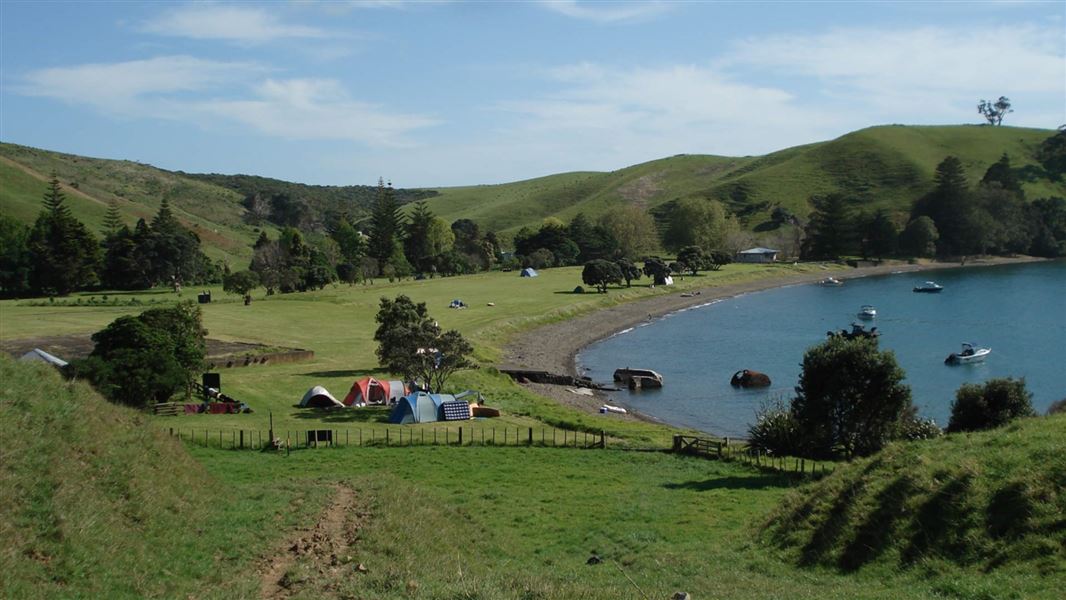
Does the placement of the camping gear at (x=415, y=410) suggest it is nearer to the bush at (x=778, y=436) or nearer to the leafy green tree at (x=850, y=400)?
the bush at (x=778, y=436)

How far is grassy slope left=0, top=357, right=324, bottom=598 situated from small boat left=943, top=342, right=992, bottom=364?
58.9 m

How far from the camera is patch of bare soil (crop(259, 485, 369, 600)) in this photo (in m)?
15.1

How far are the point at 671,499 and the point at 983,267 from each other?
158 metres

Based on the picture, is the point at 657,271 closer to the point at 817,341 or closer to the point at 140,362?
the point at 817,341

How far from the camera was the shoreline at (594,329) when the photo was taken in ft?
187

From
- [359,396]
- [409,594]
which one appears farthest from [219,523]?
[359,396]

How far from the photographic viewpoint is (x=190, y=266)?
11469 centimetres

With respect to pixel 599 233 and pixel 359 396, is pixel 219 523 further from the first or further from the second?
pixel 599 233

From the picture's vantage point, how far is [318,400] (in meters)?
44.4

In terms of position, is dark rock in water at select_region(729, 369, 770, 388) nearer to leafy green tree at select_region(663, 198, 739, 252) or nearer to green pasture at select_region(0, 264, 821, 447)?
green pasture at select_region(0, 264, 821, 447)

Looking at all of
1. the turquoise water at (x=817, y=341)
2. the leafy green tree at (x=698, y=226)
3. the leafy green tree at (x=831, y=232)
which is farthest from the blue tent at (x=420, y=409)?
the leafy green tree at (x=831, y=232)

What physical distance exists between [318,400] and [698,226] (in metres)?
131

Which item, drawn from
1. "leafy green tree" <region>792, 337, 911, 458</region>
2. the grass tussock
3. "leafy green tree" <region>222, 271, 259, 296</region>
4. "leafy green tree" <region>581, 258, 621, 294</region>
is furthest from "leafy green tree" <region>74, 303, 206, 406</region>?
"leafy green tree" <region>581, 258, 621, 294</region>

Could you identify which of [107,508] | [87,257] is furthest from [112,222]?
[107,508]
